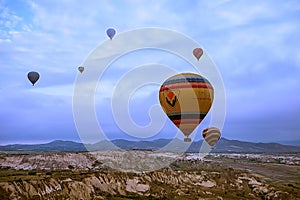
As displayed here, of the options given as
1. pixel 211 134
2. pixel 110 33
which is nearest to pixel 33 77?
pixel 110 33

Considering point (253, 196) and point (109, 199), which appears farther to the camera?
point (253, 196)

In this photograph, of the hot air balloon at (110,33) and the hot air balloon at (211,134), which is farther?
the hot air balloon at (211,134)

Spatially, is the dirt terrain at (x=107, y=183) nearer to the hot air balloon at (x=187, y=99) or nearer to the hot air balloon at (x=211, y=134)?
the hot air balloon at (x=211, y=134)

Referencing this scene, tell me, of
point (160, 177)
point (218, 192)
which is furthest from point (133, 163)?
point (218, 192)

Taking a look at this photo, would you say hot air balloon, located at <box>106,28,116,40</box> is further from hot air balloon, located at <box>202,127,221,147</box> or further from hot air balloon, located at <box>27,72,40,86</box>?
hot air balloon, located at <box>202,127,221,147</box>

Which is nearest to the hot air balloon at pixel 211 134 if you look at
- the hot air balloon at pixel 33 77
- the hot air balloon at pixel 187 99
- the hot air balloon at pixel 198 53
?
the hot air balloon at pixel 198 53

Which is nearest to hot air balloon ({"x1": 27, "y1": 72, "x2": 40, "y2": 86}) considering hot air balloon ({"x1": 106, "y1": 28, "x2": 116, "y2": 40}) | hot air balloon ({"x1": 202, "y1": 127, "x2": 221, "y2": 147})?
hot air balloon ({"x1": 106, "y1": 28, "x2": 116, "y2": 40})

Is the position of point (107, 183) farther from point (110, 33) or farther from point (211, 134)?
point (211, 134)

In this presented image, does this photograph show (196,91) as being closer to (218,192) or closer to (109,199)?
(109,199)
